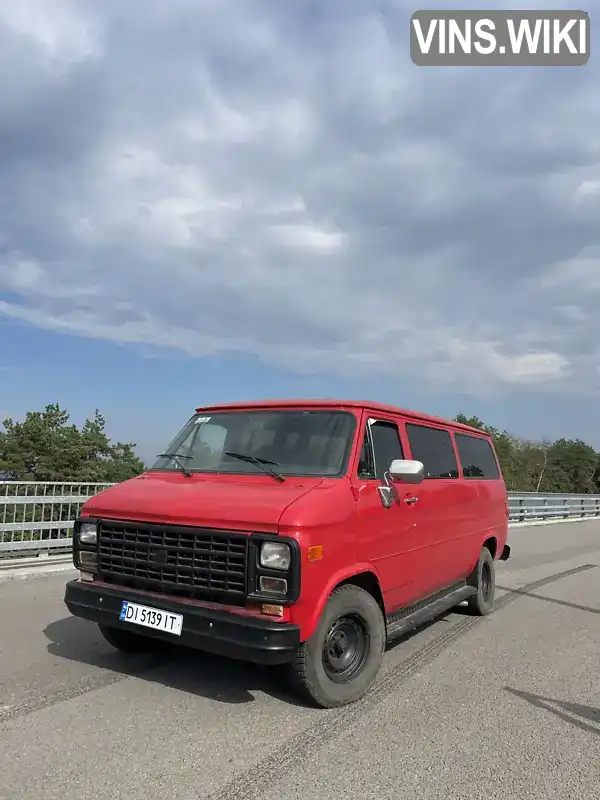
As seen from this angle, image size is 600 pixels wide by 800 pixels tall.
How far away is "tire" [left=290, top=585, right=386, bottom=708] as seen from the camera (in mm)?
3820

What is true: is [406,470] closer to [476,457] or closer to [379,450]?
[379,450]

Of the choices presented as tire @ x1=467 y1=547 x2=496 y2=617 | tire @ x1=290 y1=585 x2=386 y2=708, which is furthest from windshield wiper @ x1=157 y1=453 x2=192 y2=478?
tire @ x1=467 y1=547 x2=496 y2=617

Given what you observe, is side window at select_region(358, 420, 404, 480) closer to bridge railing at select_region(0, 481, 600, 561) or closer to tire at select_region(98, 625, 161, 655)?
tire at select_region(98, 625, 161, 655)

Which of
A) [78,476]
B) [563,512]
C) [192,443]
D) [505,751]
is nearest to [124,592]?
[192,443]

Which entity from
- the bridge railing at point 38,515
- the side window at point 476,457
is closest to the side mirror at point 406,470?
the side window at point 476,457

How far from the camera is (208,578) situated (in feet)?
12.8

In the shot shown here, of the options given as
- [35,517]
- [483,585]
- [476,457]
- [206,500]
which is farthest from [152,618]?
[35,517]

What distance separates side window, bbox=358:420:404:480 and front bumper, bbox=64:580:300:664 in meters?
1.37

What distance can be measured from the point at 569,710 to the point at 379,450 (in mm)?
2231

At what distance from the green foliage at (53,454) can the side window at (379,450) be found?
80.1ft

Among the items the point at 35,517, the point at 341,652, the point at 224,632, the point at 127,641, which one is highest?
the point at 35,517

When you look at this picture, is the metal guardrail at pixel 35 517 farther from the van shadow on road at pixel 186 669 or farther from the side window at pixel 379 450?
the side window at pixel 379 450

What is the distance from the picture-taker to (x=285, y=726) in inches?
145

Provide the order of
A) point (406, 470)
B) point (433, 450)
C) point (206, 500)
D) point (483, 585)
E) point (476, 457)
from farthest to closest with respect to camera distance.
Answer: point (476, 457) → point (483, 585) → point (433, 450) → point (406, 470) → point (206, 500)
